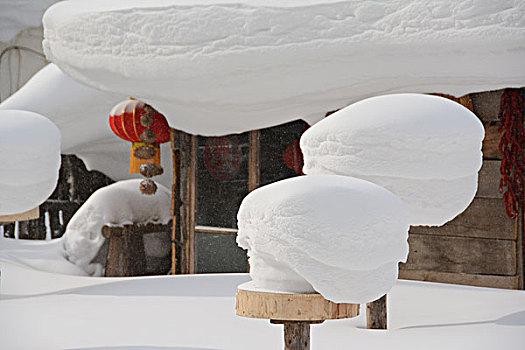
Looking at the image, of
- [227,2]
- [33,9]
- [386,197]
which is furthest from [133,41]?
[33,9]

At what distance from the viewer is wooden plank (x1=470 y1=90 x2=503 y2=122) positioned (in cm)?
427

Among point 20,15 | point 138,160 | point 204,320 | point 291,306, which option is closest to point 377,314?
point 204,320

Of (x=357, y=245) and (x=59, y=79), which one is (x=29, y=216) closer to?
(x=357, y=245)

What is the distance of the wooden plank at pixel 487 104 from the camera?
4.27 metres

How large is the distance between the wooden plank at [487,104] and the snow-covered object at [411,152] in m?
2.04

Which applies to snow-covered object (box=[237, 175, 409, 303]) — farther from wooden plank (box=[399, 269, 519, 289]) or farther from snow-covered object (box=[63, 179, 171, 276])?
snow-covered object (box=[63, 179, 171, 276])

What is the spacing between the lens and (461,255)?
4.45 metres

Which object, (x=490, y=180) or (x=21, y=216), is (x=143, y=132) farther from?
(x=490, y=180)

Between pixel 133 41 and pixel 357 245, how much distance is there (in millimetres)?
2537

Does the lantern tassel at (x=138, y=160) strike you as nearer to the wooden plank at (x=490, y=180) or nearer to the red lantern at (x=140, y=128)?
the red lantern at (x=140, y=128)

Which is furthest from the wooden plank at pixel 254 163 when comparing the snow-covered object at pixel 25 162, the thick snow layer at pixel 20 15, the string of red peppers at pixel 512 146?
the thick snow layer at pixel 20 15

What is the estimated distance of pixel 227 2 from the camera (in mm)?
3779

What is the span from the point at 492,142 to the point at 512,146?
0.19m

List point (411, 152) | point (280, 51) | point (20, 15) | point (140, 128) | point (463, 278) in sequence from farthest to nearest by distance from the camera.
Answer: point (20, 15) → point (140, 128) → point (463, 278) → point (280, 51) → point (411, 152)
